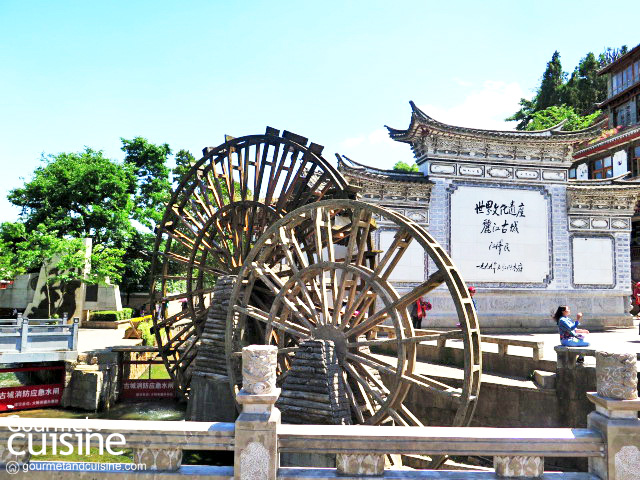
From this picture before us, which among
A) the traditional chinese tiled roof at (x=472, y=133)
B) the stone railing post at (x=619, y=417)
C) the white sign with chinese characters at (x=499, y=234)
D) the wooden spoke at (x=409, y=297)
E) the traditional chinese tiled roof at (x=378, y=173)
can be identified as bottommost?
the stone railing post at (x=619, y=417)

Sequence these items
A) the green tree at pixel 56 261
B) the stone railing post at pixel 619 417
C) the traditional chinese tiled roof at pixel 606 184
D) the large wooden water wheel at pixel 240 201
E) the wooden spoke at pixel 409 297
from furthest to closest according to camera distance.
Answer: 1. the green tree at pixel 56 261
2. the traditional chinese tiled roof at pixel 606 184
3. the large wooden water wheel at pixel 240 201
4. the wooden spoke at pixel 409 297
5. the stone railing post at pixel 619 417

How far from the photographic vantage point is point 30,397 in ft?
38.7

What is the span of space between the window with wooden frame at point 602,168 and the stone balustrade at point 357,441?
26.8m

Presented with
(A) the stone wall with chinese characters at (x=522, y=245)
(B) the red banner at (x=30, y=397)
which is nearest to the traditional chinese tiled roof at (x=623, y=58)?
(A) the stone wall with chinese characters at (x=522, y=245)

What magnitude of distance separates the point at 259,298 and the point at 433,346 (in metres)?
4.44

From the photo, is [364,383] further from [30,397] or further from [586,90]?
[586,90]

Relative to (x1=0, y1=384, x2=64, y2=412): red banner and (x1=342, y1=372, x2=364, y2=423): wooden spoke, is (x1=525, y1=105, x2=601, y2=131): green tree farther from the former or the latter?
(x1=0, y1=384, x2=64, y2=412): red banner

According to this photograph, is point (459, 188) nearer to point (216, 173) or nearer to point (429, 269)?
point (429, 269)

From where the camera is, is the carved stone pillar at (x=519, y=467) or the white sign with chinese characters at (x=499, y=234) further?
the white sign with chinese characters at (x=499, y=234)

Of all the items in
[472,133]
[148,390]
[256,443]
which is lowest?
[148,390]

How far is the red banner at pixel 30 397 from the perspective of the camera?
1137 cm

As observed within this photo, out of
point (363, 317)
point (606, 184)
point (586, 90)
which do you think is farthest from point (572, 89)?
point (363, 317)

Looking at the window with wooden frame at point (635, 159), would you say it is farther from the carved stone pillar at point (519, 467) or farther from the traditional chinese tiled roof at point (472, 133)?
the carved stone pillar at point (519, 467)

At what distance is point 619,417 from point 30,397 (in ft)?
41.1
